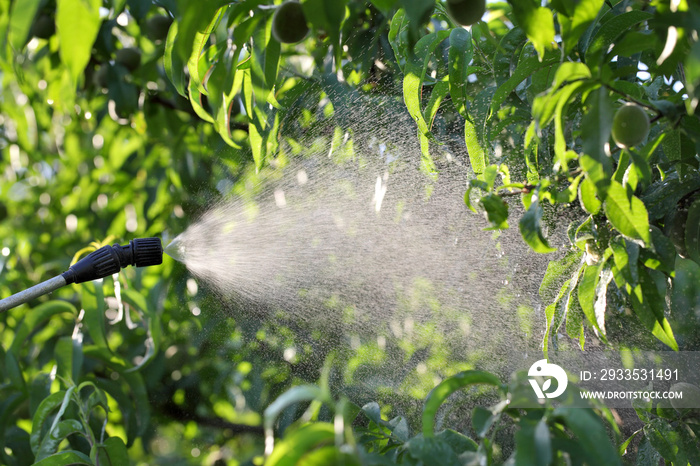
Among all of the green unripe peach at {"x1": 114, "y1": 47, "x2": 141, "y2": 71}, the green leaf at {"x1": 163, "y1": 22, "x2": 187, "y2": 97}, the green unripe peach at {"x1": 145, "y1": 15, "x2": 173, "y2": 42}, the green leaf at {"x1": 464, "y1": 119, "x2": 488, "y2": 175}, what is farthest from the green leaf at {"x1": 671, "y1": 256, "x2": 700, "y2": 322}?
the green unripe peach at {"x1": 114, "y1": 47, "x2": 141, "y2": 71}

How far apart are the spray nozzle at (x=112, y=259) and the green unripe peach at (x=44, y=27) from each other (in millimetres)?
1137

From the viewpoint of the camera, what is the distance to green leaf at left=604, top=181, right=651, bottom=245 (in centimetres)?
74

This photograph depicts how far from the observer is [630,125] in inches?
28.9

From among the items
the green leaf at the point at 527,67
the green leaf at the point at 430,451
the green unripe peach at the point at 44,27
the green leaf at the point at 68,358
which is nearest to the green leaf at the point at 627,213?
the green leaf at the point at 527,67

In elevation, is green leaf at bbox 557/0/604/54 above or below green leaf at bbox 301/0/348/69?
below

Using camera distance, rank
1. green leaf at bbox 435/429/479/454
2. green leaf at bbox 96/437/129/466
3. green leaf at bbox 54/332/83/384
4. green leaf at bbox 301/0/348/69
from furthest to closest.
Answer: green leaf at bbox 54/332/83/384 < green leaf at bbox 96/437/129/466 < green leaf at bbox 435/429/479/454 < green leaf at bbox 301/0/348/69

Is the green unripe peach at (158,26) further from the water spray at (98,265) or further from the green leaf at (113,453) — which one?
the green leaf at (113,453)

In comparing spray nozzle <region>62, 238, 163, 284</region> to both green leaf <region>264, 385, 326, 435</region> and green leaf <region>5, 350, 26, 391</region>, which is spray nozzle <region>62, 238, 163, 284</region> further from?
green leaf <region>264, 385, 326, 435</region>

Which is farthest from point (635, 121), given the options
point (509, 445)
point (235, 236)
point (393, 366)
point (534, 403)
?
point (235, 236)

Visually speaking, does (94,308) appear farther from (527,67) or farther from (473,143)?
(527,67)

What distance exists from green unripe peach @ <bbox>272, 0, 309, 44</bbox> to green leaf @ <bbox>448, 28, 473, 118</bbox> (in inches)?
8.6

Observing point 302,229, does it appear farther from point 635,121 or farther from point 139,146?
point 635,121

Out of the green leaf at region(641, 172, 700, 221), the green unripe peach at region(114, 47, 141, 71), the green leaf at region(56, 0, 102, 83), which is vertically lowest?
the green leaf at region(641, 172, 700, 221)

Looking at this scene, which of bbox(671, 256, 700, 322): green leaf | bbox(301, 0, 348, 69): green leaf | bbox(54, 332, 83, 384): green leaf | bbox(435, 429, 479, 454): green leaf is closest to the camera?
bbox(301, 0, 348, 69): green leaf
